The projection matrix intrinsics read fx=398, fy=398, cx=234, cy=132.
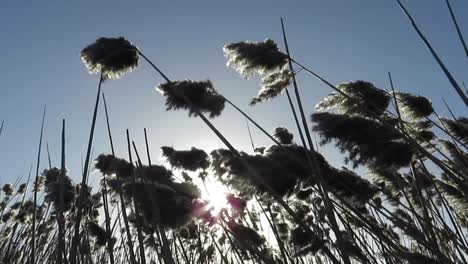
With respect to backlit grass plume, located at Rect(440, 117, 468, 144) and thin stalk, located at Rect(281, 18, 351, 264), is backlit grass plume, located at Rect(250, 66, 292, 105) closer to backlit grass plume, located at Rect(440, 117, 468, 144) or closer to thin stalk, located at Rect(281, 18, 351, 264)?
thin stalk, located at Rect(281, 18, 351, 264)

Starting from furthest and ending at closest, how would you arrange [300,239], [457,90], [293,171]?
[300,239] < [293,171] < [457,90]

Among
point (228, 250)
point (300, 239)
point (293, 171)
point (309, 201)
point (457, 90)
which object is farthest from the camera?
point (228, 250)

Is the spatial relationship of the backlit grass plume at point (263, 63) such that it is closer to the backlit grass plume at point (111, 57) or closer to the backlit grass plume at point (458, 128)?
the backlit grass plume at point (111, 57)

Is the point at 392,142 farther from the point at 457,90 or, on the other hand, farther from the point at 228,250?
the point at 228,250

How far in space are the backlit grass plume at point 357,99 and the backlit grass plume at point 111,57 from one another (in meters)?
1.94

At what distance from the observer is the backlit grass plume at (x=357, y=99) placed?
3.90m

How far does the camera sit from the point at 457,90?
2783 mm

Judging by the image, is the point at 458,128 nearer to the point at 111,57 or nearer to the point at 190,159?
the point at 190,159

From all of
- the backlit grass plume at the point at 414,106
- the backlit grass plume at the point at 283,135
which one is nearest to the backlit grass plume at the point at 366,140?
the backlit grass plume at the point at 414,106

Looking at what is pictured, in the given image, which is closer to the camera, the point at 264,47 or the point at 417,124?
the point at 264,47

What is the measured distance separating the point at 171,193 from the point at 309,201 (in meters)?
1.81

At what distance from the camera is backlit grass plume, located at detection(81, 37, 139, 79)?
3709 mm

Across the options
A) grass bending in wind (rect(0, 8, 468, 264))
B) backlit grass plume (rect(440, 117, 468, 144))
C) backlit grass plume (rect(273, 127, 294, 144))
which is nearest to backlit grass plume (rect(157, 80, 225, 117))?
grass bending in wind (rect(0, 8, 468, 264))

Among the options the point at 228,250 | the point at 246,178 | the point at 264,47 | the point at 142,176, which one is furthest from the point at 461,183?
the point at 228,250
